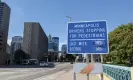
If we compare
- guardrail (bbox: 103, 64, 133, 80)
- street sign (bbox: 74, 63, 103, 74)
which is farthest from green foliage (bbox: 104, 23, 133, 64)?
street sign (bbox: 74, 63, 103, 74)

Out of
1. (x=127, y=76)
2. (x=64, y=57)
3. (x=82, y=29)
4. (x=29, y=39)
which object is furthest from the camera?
(x=64, y=57)

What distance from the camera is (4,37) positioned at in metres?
134

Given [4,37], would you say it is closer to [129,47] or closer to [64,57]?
[64,57]

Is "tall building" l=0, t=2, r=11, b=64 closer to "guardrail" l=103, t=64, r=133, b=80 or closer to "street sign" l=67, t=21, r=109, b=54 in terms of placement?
A: "guardrail" l=103, t=64, r=133, b=80

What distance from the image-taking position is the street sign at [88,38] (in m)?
8.16

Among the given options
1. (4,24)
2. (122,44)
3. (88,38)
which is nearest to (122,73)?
(88,38)

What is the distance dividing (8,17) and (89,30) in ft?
458

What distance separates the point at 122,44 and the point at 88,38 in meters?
30.0

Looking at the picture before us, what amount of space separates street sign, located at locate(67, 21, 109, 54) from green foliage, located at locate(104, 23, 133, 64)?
92.8 feet

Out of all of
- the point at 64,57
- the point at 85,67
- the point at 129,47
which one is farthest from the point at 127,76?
the point at 64,57

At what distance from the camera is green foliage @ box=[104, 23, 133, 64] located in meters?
35.9

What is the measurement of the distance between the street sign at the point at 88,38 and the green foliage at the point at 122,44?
92.8 ft

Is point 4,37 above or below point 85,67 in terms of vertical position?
above

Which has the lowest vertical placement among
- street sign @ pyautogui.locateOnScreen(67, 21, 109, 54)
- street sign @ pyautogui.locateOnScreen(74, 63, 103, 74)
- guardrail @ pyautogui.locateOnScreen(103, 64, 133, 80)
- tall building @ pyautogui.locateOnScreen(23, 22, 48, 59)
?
guardrail @ pyautogui.locateOnScreen(103, 64, 133, 80)
